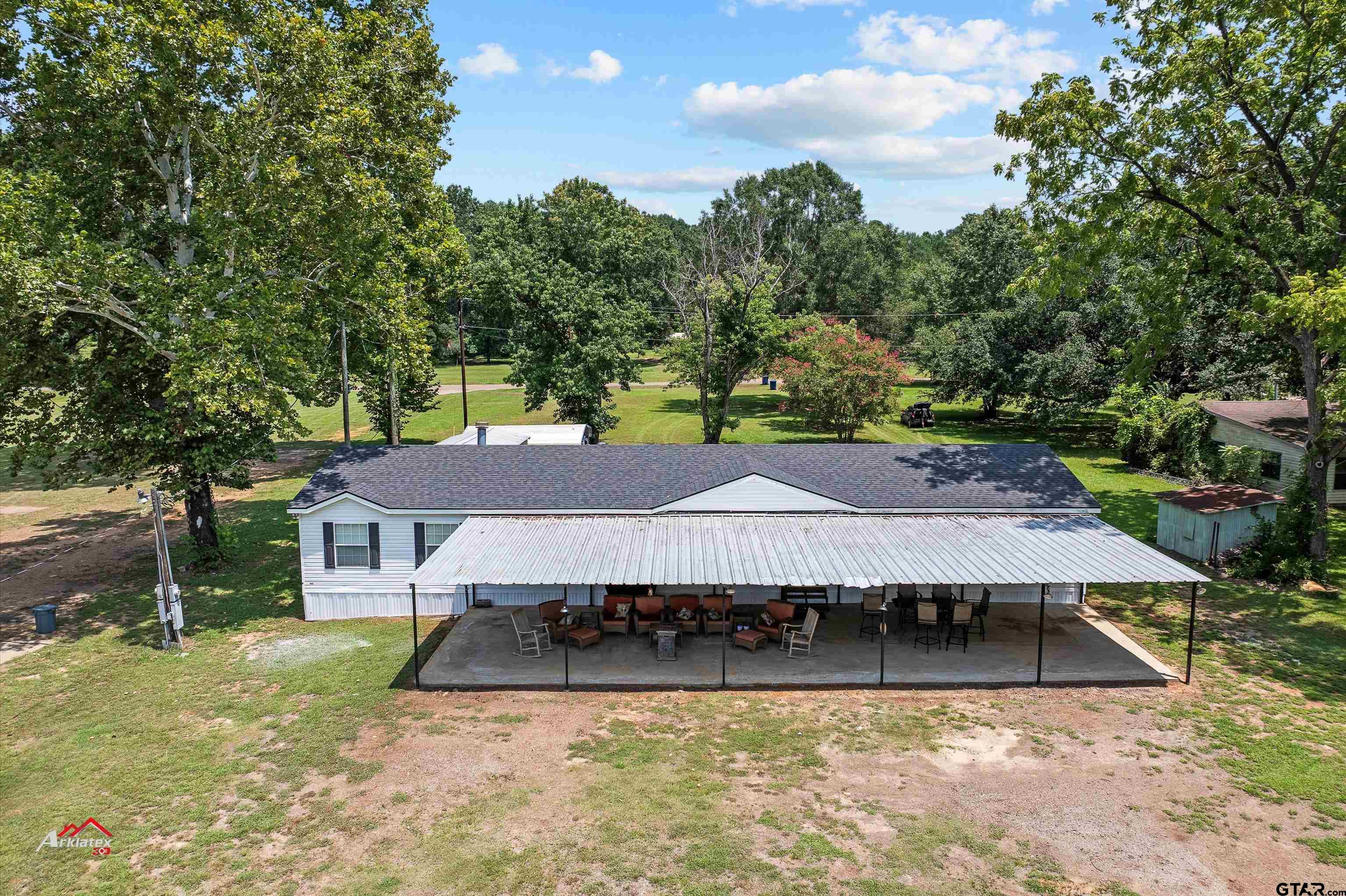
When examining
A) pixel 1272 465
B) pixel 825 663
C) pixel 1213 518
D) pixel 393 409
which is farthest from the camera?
pixel 393 409

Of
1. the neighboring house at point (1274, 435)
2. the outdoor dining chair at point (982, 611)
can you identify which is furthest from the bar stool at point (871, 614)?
the neighboring house at point (1274, 435)

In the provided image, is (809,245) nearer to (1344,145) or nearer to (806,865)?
(1344,145)

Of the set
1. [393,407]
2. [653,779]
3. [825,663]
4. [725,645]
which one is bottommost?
[653,779]

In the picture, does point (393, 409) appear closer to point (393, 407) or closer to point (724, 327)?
point (393, 407)

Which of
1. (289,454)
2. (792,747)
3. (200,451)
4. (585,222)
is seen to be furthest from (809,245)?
(792,747)

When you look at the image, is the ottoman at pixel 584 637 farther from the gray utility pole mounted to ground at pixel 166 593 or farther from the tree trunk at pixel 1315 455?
the tree trunk at pixel 1315 455

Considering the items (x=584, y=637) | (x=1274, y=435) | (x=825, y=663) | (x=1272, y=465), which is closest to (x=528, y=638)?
(x=584, y=637)
